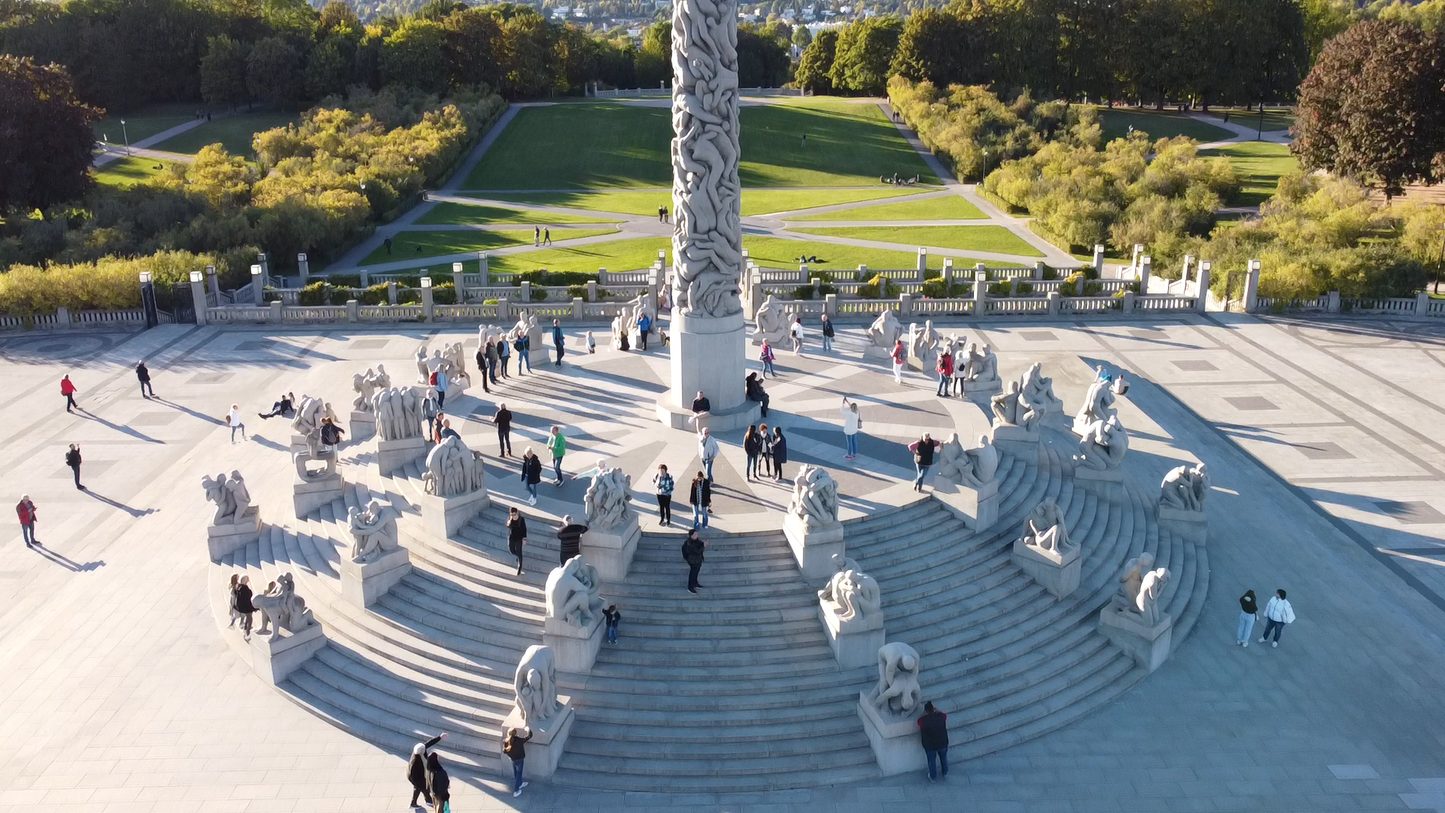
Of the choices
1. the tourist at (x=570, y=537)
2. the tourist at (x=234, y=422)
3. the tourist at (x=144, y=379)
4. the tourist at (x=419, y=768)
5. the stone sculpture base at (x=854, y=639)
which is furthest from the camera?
the tourist at (x=144, y=379)

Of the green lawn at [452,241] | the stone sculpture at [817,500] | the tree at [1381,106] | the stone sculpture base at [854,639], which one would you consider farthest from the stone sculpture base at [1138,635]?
the green lawn at [452,241]

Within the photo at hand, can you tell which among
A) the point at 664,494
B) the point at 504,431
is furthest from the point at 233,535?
the point at 664,494

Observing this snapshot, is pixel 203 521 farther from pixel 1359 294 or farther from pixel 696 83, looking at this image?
pixel 1359 294

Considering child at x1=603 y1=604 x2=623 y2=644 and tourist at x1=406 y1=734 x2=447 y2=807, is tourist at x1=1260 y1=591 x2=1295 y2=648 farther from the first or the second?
tourist at x1=406 y1=734 x2=447 y2=807

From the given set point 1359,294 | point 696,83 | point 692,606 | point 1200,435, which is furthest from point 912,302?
point 692,606

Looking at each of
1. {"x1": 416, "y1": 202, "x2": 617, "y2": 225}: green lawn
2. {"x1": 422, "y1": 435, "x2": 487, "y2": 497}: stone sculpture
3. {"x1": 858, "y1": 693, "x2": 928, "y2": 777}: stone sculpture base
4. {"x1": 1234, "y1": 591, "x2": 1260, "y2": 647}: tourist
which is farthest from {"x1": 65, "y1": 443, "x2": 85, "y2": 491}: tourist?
{"x1": 416, "y1": 202, "x2": 617, "y2": 225}: green lawn

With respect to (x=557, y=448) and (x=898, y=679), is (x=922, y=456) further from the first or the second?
(x=557, y=448)

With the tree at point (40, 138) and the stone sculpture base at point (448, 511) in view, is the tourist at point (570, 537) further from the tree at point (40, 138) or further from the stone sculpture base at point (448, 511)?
the tree at point (40, 138)
